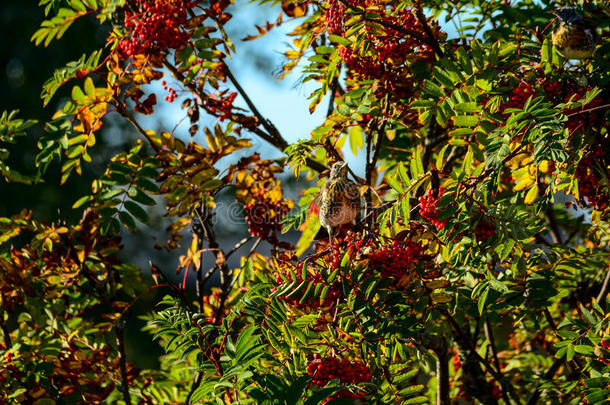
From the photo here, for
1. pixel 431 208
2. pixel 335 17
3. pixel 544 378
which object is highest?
pixel 335 17

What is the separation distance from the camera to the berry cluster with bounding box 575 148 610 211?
161 centimetres

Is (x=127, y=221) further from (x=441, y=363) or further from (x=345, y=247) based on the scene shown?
(x=441, y=363)

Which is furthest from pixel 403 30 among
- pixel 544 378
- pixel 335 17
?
pixel 544 378

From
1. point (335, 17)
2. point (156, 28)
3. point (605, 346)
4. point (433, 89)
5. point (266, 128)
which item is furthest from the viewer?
point (266, 128)

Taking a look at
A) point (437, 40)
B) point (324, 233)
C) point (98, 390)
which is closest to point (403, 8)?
point (437, 40)

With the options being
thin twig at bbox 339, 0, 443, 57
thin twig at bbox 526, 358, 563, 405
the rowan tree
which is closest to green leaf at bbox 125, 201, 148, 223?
the rowan tree

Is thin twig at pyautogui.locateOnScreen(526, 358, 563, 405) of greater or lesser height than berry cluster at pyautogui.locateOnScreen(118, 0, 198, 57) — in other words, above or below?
below

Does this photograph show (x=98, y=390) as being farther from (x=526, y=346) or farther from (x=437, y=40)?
(x=526, y=346)

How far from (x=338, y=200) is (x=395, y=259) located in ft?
0.77

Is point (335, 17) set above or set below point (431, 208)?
above

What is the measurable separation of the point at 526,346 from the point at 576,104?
1.74 metres

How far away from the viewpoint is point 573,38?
143 centimetres

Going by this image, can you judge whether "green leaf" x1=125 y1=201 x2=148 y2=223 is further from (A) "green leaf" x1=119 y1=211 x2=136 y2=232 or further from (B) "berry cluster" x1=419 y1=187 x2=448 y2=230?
(B) "berry cluster" x1=419 y1=187 x2=448 y2=230

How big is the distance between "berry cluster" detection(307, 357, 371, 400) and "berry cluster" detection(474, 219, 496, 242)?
482 millimetres
